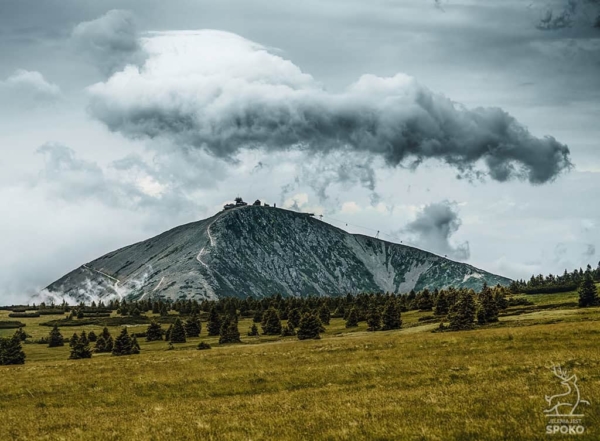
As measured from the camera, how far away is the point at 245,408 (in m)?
24.4

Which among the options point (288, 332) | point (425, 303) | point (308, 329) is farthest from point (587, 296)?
point (288, 332)

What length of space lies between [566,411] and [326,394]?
41.7 ft

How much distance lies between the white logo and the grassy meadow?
0.30m

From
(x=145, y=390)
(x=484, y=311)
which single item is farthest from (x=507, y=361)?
(x=484, y=311)

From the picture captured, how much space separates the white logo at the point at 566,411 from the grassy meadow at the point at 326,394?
11.7 inches

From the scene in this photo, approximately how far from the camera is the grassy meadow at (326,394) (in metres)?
17.4

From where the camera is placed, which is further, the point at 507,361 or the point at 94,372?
the point at 94,372

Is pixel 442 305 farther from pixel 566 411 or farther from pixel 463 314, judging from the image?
pixel 566 411

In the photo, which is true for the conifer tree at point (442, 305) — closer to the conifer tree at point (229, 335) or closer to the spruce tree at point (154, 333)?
the conifer tree at point (229, 335)

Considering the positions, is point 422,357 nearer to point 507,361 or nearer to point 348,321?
point 507,361

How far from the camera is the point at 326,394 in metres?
26.8

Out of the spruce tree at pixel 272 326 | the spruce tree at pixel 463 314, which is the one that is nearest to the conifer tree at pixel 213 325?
the spruce tree at pixel 272 326

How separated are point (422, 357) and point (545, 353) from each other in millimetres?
8686

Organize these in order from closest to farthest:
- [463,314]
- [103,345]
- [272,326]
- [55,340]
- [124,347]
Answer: [463,314] → [124,347] → [103,345] → [272,326] → [55,340]
